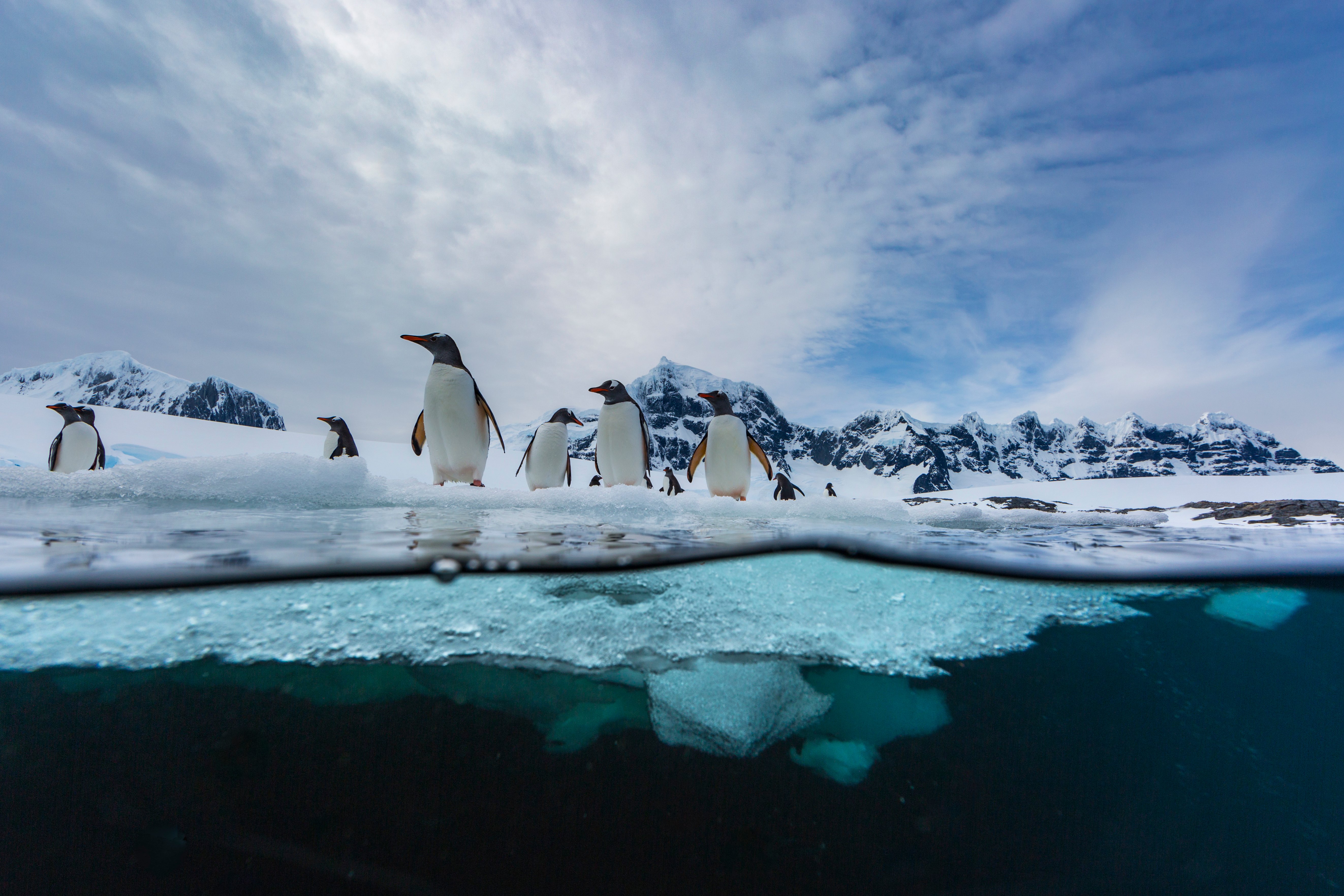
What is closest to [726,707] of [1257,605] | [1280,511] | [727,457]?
[727,457]

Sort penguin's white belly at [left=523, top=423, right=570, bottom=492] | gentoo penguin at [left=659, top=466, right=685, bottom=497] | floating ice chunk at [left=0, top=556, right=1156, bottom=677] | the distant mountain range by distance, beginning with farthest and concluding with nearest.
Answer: the distant mountain range, gentoo penguin at [left=659, top=466, right=685, bottom=497], penguin's white belly at [left=523, top=423, right=570, bottom=492], floating ice chunk at [left=0, top=556, right=1156, bottom=677]

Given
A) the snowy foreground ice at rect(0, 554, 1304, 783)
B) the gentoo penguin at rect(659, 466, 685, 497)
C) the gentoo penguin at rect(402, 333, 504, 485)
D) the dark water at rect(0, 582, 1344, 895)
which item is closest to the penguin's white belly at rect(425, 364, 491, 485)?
the gentoo penguin at rect(402, 333, 504, 485)

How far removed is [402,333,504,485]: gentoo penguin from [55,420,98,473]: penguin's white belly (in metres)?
7.49

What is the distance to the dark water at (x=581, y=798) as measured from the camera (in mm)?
3111

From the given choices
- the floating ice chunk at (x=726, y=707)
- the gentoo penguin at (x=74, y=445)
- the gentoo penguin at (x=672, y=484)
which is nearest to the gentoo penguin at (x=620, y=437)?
the floating ice chunk at (x=726, y=707)

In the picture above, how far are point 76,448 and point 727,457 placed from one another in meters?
11.4

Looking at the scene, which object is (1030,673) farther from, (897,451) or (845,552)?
(897,451)

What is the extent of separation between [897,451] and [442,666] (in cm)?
11356

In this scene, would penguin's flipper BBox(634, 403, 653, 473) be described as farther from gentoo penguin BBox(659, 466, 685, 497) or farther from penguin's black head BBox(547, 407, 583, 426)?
gentoo penguin BBox(659, 466, 685, 497)

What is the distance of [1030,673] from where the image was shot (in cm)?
623

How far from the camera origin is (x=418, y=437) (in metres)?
7.80

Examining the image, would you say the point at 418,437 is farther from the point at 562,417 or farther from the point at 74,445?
the point at 74,445

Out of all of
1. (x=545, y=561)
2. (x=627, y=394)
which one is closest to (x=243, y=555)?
(x=545, y=561)

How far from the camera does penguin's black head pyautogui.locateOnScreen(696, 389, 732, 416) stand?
8484 mm
